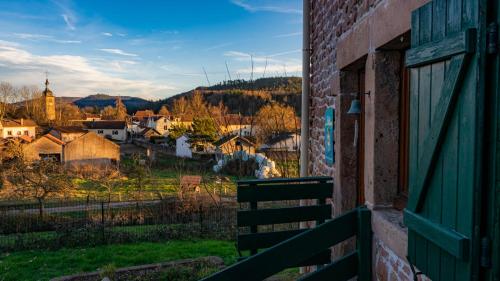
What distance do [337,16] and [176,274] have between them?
229 inches

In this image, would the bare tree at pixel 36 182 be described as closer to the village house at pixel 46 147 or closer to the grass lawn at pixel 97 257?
the grass lawn at pixel 97 257

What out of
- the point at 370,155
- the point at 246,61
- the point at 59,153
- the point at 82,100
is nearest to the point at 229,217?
the point at 246,61

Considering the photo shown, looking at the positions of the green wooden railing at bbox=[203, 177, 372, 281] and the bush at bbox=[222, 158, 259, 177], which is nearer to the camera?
the green wooden railing at bbox=[203, 177, 372, 281]

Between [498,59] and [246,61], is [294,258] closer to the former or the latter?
[498,59]

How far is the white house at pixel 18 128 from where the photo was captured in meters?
47.3

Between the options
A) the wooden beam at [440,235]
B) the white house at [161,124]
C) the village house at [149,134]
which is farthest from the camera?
the white house at [161,124]

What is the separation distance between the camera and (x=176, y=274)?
296 inches

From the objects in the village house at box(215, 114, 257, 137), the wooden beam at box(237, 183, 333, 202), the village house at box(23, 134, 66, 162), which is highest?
the village house at box(215, 114, 257, 137)

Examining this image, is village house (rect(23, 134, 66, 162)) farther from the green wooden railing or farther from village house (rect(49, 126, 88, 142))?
the green wooden railing

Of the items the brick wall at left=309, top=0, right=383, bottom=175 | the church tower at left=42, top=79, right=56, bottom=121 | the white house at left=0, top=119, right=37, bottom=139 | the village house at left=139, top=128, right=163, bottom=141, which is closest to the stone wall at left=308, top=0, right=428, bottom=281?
the brick wall at left=309, top=0, right=383, bottom=175

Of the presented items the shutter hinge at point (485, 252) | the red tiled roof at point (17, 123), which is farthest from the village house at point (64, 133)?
the shutter hinge at point (485, 252)

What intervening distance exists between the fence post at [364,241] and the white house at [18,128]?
51277mm

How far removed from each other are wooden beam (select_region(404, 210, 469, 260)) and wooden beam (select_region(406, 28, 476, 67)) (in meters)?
0.72

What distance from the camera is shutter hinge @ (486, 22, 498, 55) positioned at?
4.37 feet
